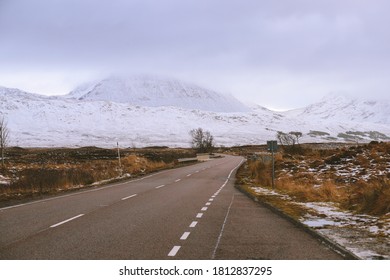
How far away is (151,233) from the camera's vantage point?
9617mm

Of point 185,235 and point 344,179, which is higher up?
point 185,235

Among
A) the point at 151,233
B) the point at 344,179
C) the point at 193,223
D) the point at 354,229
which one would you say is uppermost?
the point at 151,233

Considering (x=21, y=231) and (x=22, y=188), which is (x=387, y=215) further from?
(x=22, y=188)

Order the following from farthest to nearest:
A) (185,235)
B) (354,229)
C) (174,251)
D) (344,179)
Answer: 1. (344,179)
2. (354,229)
3. (185,235)
4. (174,251)

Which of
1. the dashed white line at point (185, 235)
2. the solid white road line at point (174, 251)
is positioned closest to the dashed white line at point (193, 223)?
Result: the dashed white line at point (185, 235)

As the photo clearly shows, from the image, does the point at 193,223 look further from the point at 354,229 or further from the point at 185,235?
the point at 354,229

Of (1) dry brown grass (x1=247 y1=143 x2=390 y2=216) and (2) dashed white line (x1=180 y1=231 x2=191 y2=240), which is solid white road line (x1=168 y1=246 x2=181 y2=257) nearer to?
(2) dashed white line (x1=180 y1=231 x2=191 y2=240)

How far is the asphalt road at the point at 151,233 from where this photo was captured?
25.0 ft

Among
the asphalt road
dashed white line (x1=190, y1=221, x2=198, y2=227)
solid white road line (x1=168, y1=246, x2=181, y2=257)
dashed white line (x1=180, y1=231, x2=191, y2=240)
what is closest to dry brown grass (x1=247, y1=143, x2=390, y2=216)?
the asphalt road

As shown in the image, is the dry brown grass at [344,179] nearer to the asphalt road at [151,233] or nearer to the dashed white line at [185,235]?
the asphalt road at [151,233]

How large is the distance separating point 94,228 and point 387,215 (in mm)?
7195

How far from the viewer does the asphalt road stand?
7.63m

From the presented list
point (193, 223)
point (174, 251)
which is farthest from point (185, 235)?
point (193, 223)

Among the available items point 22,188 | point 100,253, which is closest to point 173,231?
point 100,253
